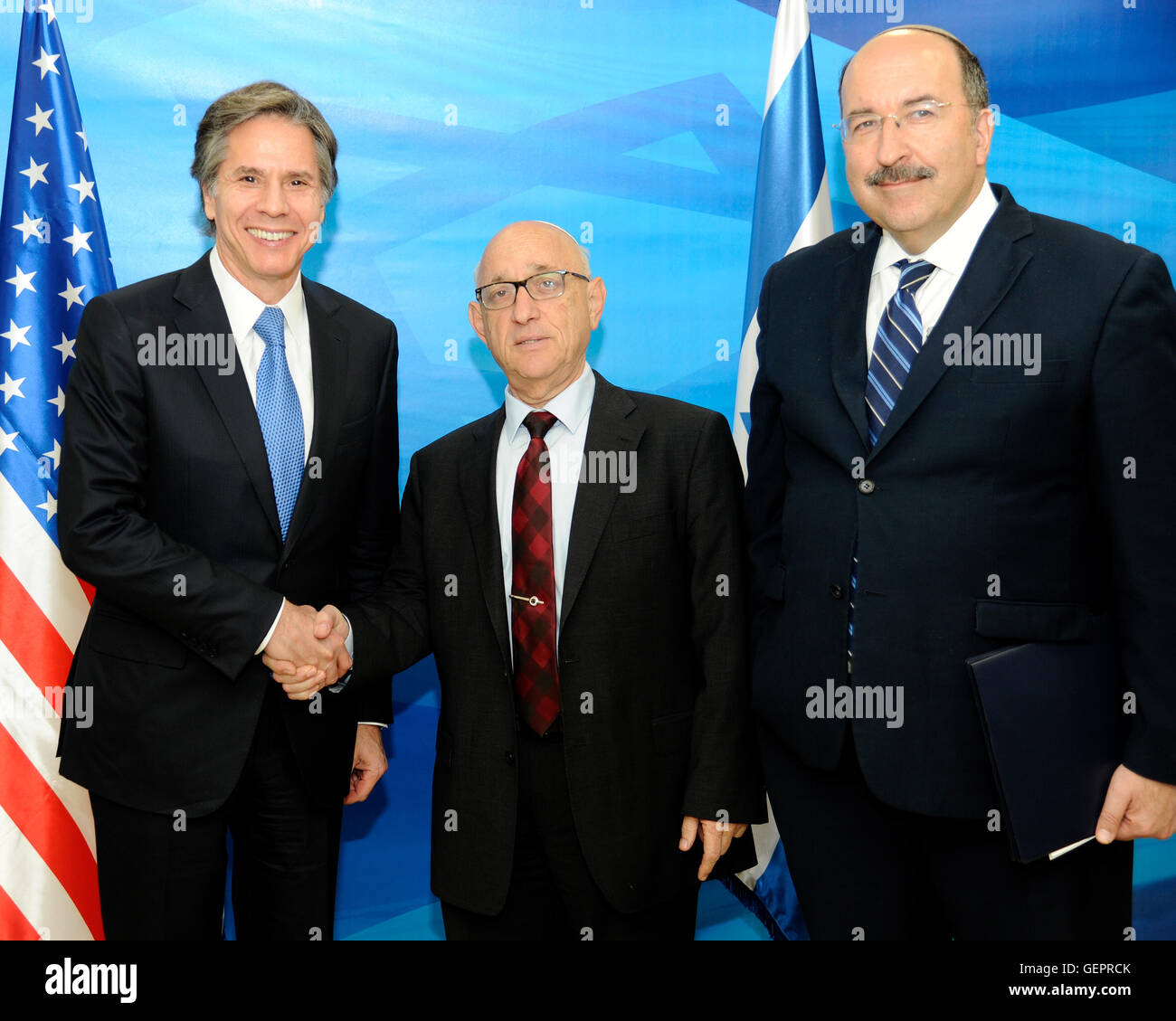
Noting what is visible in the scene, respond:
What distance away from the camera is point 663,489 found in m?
2.36

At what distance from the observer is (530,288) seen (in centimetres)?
245

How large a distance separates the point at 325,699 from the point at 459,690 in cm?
36

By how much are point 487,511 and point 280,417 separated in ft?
1.72

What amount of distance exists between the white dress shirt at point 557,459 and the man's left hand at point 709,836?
506 millimetres

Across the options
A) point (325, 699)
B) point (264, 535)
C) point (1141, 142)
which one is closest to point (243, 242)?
point (264, 535)

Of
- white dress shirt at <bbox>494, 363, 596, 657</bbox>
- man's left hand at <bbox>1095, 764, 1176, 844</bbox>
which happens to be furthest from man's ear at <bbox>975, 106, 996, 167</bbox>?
man's left hand at <bbox>1095, 764, 1176, 844</bbox>

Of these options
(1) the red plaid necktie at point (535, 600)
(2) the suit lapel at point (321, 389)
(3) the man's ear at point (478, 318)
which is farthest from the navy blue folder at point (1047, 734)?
(2) the suit lapel at point (321, 389)

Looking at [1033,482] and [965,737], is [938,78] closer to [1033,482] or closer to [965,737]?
[1033,482]

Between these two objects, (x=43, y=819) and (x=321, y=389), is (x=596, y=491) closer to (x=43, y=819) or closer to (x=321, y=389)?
(x=321, y=389)

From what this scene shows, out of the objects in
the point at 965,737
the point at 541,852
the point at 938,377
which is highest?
the point at 938,377

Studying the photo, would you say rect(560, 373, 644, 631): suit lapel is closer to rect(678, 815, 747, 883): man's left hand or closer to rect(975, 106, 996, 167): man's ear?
rect(678, 815, 747, 883): man's left hand

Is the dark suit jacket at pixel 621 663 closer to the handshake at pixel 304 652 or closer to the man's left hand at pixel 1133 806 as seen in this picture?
the handshake at pixel 304 652

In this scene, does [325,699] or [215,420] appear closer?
[215,420]

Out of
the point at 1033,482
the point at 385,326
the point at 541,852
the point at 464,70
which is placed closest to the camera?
the point at 1033,482
